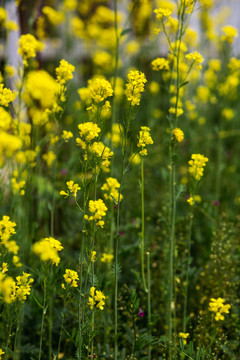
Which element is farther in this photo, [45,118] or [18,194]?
[18,194]

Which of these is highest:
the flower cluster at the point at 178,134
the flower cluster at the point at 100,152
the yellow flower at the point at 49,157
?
the yellow flower at the point at 49,157

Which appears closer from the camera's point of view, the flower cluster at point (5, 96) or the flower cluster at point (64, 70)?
the flower cluster at point (5, 96)

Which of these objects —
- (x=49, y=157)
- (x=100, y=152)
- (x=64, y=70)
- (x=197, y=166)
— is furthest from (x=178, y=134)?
(x=49, y=157)

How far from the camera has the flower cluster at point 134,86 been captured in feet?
5.32

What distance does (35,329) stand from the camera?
7.80ft

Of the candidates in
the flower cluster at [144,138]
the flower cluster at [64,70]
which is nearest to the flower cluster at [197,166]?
the flower cluster at [144,138]

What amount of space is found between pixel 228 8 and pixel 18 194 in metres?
5.32

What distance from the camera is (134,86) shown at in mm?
1635

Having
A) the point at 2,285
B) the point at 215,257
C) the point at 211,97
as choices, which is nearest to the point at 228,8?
the point at 211,97

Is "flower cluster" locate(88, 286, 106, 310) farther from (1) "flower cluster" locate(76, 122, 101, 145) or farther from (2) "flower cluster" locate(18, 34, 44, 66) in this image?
(2) "flower cluster" locate(18, 34, 44, 66)

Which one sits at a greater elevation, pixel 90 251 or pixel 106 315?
pixel 90 251

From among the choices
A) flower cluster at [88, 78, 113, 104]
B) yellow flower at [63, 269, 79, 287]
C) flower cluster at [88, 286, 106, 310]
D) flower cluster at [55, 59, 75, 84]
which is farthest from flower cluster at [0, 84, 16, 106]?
flower cluster at [88, 286, 106, 310]

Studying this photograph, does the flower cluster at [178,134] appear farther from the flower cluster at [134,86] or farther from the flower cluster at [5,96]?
the flower cluster at [5,96]

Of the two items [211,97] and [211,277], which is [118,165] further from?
[211,277]
